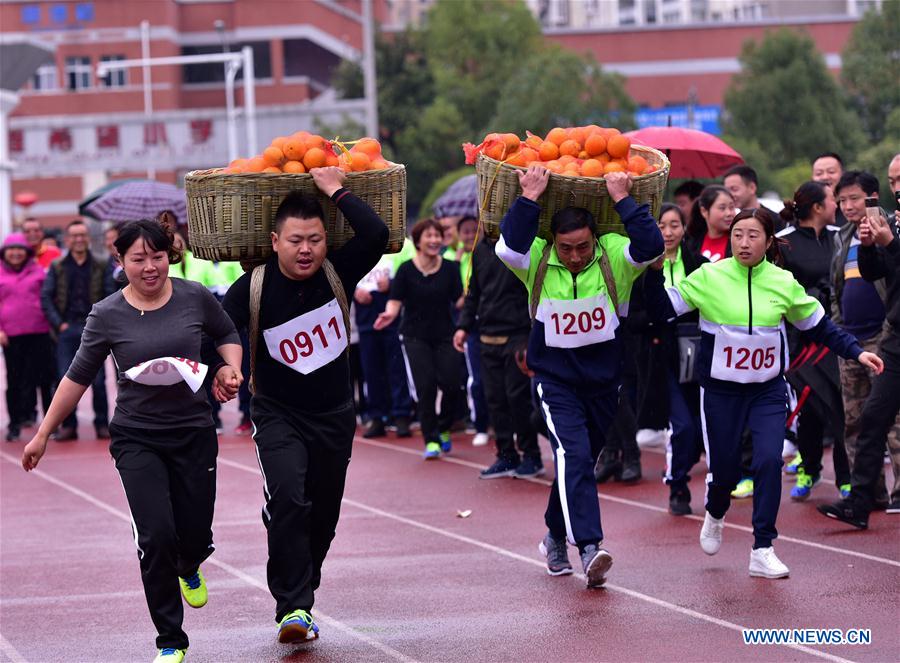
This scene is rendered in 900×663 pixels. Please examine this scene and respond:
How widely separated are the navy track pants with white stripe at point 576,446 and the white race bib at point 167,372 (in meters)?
2.05

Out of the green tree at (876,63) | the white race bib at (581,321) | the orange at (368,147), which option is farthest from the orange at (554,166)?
the green tree at (876,63)

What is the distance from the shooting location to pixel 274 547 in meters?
7.11

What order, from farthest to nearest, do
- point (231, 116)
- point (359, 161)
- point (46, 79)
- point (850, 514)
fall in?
point (46, 79) → point (231, 116) → point (850, 514) → point (359, 161)

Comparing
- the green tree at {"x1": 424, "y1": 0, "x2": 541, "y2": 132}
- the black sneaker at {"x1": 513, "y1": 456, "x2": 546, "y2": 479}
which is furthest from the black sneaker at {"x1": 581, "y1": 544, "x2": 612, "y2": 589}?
the green tree at {"x1": 424, "y1": 0, "x2": 541, "y2": 132}

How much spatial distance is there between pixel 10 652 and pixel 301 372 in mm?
1825

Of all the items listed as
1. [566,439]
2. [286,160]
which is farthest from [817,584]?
[286,160]

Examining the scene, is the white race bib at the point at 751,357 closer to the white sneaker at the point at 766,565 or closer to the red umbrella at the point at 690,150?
the white sneaker at the point at 766,565

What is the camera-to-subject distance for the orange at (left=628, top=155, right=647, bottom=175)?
7.99m

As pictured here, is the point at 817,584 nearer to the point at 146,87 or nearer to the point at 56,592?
the point at 56,592

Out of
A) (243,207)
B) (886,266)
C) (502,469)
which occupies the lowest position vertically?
(502,469)

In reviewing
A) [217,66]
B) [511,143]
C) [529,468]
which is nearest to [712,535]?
[511,143]

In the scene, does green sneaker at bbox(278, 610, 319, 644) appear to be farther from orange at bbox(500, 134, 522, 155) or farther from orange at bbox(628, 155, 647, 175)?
orange at bbox(628, 155, 647, 175)

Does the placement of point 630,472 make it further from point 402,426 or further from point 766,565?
point 402,426

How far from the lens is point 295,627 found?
275 inches
